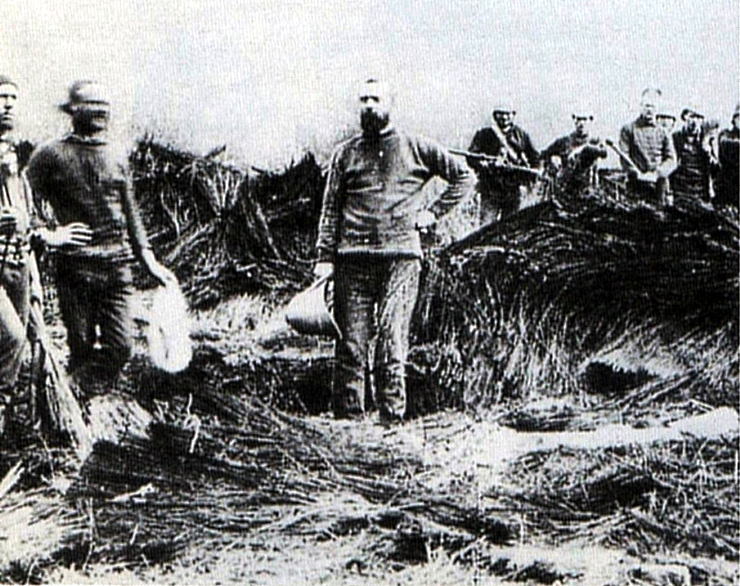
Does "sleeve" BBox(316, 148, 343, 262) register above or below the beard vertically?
below

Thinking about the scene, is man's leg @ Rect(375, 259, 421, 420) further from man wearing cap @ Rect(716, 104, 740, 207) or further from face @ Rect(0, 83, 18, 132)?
face @ Rect(0, 83, 18, 132)

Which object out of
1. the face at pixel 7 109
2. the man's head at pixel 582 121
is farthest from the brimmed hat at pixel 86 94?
the man's head at pixel 582 121

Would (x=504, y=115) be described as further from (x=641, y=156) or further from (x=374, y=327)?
(x=374, y=327)

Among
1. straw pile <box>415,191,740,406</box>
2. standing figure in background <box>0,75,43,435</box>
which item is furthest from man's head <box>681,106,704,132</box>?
standing figure in background <box>0,75,43,435</box>

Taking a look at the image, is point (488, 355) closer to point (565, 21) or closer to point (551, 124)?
point (551, 124)

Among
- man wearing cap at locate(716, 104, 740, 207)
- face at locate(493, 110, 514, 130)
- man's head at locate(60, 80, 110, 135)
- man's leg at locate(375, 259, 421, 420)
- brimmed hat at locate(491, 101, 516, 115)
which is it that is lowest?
man's leg at locate(375, 259, 421, 420)

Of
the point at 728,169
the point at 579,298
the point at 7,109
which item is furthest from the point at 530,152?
the point at 7,109
